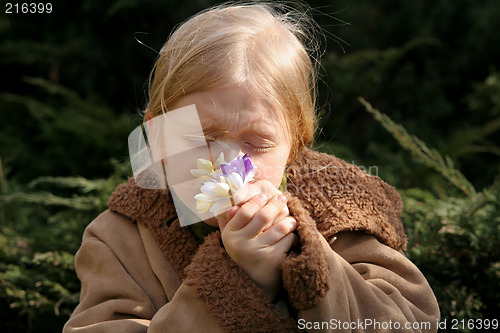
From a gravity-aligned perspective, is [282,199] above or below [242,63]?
below


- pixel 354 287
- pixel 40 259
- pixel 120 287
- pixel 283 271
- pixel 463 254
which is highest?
pixel 283 271

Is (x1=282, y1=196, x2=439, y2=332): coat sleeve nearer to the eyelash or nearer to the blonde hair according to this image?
the eyelash

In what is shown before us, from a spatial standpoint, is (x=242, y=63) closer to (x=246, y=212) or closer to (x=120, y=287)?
(x=246, y=212)

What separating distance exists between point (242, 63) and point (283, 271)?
0.65 metres

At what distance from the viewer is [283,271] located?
1.36m

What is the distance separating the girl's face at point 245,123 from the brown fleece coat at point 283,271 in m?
0.14

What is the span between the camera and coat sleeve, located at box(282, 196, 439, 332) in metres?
1.37

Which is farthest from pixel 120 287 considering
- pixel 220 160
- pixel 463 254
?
pixel 463 254

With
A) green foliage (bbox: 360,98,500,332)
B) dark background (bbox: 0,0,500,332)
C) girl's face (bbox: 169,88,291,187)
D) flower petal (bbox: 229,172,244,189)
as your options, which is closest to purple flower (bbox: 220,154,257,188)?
flower petal (bbox: 229,172,244,189)

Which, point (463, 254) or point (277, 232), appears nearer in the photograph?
point (277, 232)

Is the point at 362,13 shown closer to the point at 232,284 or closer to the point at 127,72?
the point at 127,72

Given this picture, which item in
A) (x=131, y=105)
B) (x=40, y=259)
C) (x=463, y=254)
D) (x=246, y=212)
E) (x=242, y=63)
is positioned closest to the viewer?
(x=246, y=212)

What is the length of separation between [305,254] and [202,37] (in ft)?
2.56

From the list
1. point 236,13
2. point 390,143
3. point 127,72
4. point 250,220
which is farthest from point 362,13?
point 250,220
